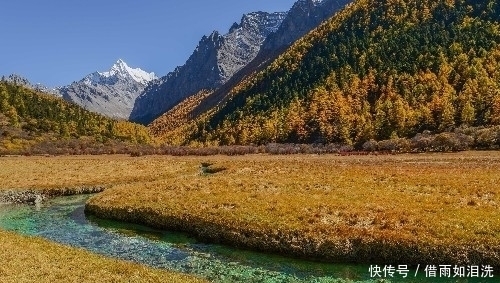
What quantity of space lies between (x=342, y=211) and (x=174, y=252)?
1372 centimetres

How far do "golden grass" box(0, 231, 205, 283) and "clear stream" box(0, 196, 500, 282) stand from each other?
373 cm

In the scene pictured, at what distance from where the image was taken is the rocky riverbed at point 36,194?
6072 cm

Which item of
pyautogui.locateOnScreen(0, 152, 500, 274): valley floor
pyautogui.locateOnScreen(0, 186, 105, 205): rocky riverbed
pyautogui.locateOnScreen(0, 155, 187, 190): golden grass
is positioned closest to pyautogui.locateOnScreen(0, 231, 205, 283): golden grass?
pyautogui.locateOnScreen(0, 152, 500, 274): valley floor

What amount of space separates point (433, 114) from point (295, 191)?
122231 mm

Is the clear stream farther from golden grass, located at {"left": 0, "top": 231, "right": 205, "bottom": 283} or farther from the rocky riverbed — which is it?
the rocky riverbed

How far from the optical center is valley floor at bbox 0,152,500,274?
29156mm

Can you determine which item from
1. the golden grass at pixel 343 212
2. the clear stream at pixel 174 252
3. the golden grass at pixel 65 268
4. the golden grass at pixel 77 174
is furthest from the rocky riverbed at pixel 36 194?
the golden grass at pixel 65 268

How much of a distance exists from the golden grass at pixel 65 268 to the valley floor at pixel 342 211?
980cm

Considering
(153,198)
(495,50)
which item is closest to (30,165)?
(153,198)

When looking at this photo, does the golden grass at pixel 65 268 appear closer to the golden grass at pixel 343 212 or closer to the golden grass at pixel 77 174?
the golden grass at pixel 343 212

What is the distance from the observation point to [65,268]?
85.1 feet

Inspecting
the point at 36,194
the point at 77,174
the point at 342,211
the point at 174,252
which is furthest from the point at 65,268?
the point at 77,174

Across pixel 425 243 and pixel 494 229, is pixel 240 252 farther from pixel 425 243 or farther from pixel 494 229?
pixel 494 229

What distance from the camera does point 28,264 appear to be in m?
26.5
